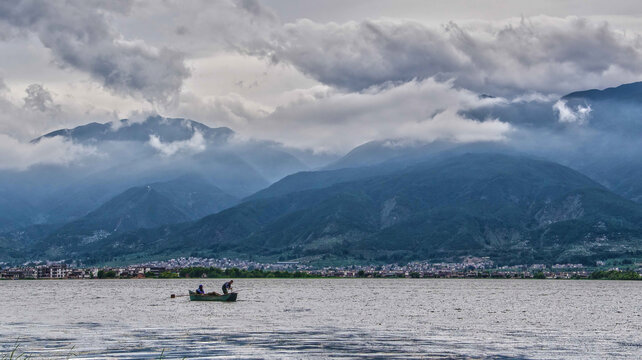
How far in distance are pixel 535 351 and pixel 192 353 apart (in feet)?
122

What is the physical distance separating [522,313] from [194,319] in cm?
6590

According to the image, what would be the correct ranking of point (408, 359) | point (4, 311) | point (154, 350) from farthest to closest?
1. point (4, 311)
2. point (154, 350)
3. point (408, 359)

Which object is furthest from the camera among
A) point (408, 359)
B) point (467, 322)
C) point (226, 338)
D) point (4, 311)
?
point (4, 311)

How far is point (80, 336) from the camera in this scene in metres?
112

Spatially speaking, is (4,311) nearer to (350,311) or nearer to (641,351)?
(350,311)

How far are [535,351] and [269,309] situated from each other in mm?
88437

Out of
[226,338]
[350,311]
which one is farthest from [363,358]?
[350,311]

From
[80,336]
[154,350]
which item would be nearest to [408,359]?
[154,350]

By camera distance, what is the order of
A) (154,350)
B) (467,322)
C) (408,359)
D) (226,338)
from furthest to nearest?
(467,322)
(226,338)
(154,350)
(408,359)

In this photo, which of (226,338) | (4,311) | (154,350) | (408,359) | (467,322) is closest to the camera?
(408,359)

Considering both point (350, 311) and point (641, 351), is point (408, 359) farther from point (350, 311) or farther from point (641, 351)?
point (350, 311)

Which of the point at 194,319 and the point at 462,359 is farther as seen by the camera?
the point at 194,319

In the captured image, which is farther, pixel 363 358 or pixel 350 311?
pixel 350 311

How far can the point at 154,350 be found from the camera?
95.2 meters
